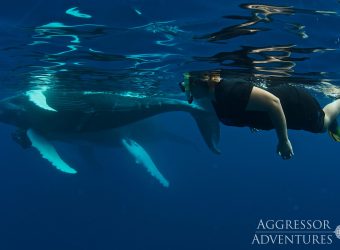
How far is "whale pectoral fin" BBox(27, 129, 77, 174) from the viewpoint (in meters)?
15.4

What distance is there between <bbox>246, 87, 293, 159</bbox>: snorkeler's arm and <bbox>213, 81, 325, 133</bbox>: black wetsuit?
5.1 inches

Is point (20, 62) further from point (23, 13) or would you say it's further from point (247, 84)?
point (247, 84)

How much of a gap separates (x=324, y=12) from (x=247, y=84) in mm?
3286

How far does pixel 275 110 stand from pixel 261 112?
1.21 feet

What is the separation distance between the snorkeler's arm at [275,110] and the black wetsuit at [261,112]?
130mm

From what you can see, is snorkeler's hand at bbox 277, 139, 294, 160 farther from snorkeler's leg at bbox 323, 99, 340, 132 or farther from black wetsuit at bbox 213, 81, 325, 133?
snorkeler's leg at bbox 323, 99, 340, 132

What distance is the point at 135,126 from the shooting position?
70.2 ft

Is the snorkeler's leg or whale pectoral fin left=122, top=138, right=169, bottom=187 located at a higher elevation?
the snorkeler's leg

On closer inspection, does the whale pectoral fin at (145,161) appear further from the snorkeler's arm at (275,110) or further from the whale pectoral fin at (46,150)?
the snorkeler's arm at (275,110)

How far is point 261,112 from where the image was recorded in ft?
22.1

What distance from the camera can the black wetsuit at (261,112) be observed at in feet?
21.8

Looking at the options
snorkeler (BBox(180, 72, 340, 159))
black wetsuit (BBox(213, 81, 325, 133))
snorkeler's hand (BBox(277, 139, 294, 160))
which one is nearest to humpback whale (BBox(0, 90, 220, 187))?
snorkeler (BBox(180, 72, 340, 159))

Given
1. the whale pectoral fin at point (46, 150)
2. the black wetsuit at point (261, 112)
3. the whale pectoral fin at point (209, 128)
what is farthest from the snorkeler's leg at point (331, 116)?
the whale pectoral fin at point (46, 150)

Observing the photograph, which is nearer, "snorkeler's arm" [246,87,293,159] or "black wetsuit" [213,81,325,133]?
"snorkeler's arm" [246,87,293,159]
